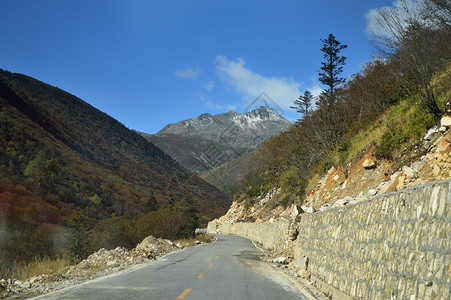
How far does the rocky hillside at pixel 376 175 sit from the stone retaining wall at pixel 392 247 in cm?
149

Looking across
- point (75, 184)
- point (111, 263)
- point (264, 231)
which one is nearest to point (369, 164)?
point (111, 263)

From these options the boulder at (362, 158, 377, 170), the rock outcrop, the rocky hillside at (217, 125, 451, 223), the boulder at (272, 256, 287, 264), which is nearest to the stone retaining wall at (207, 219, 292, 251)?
the rocky hillside at (217, 125, 451, 223)

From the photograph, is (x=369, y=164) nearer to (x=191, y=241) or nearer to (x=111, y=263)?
(x=111, y=263)

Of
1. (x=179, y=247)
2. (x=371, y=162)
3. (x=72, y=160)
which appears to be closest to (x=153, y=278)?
(x=371, y=162)

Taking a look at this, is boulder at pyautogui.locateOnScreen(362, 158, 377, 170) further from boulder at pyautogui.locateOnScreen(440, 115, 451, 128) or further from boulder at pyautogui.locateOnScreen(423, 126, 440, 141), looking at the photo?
boulder at pyautogui.locateOnScreen(440, 115, 451, 128)

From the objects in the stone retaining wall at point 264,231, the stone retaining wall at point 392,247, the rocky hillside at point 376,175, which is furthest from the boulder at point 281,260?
the stone retaining wall at point 392,247

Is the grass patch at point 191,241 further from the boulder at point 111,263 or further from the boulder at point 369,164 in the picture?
the boulder at point 369,164

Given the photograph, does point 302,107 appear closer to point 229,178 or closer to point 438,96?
point 438,96

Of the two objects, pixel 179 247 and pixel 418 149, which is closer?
pixel 418 149

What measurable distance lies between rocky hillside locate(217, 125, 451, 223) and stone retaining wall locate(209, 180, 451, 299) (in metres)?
1.49

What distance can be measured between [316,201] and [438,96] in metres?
11.2

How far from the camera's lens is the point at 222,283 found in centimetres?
1035

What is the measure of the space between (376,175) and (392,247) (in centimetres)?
1266

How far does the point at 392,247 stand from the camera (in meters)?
6.00
